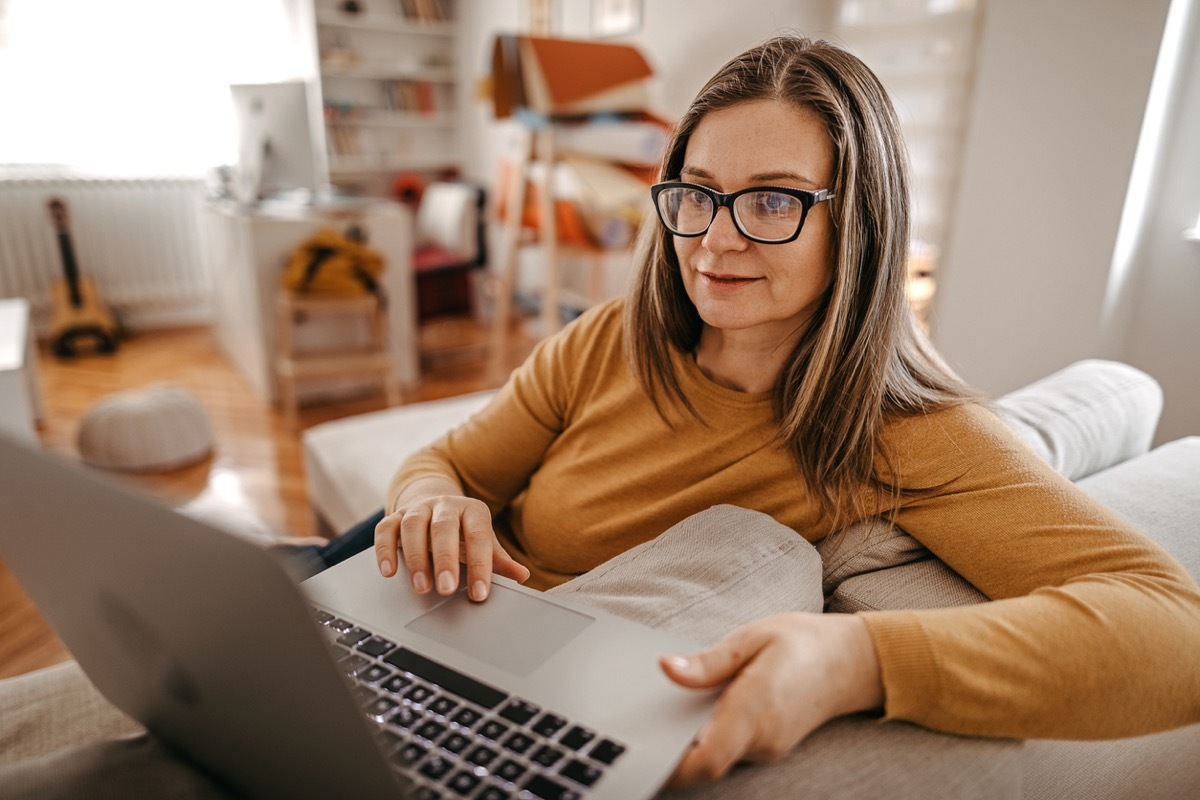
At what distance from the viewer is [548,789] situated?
1.59ft

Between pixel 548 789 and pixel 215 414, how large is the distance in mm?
3233

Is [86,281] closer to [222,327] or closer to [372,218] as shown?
[222,327]

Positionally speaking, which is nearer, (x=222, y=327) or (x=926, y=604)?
(x=926, y=604)

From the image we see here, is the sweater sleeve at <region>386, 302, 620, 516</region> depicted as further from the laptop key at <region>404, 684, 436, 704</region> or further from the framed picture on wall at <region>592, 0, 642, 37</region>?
the framed picture on wall at <region>592, 0, 642, 37</region>

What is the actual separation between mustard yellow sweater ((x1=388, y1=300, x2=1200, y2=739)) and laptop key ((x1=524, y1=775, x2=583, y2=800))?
26 centimetres

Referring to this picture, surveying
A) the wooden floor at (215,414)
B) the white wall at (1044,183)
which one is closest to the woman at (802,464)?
the wooden floor at (215,414)

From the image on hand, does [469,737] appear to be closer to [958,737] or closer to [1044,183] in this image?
[958,737]

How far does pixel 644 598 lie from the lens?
26.5 inches

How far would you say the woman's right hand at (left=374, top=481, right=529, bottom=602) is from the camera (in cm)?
70

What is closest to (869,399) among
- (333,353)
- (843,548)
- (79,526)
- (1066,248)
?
(843,548)

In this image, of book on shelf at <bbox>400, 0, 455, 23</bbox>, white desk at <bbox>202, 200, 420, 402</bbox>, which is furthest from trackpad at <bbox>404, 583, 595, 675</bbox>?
book on shelf at <bbox>400, 0, 455, 23</bbox>

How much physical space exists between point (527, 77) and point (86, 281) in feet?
9.46

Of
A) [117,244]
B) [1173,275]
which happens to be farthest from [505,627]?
[117,244]

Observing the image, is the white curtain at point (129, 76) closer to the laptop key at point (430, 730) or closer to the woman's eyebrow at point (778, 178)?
the woman's eyebrow at point (778, 178)
